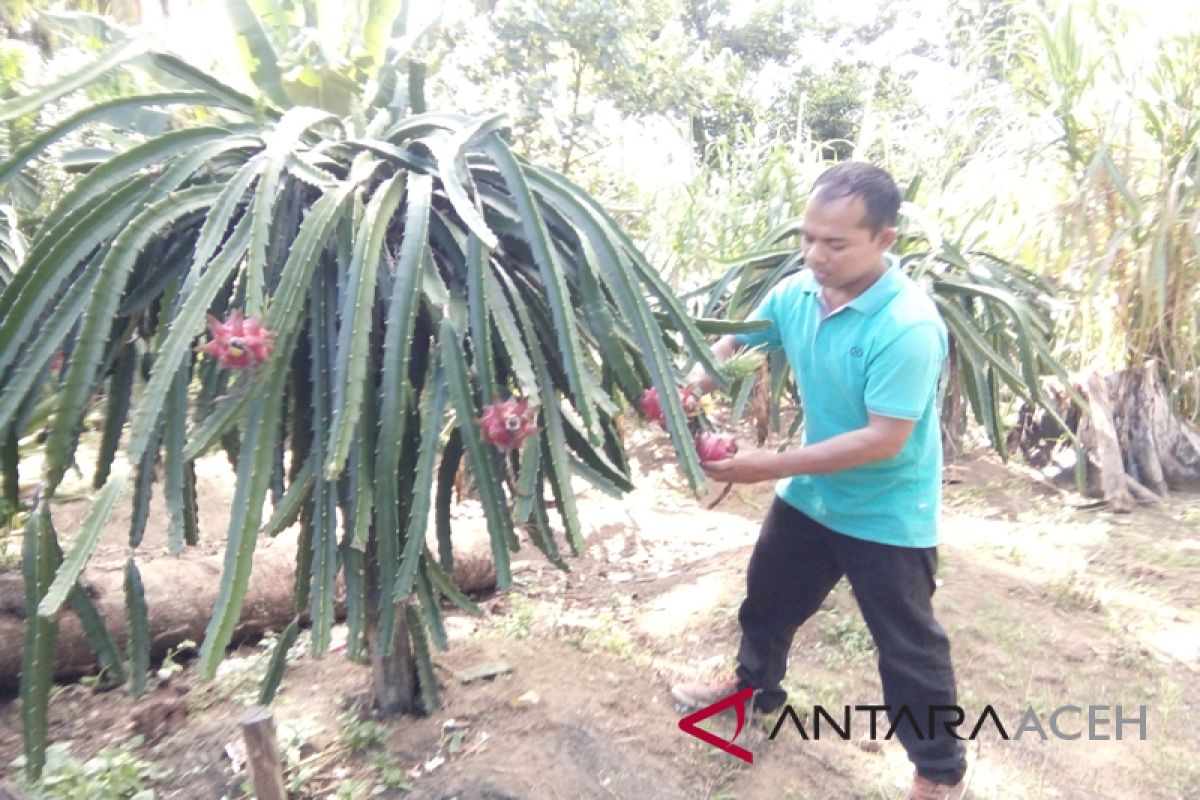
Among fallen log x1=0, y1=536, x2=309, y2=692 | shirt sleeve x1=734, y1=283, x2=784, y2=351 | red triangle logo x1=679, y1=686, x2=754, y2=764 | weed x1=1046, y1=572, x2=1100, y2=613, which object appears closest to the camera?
shirt sleeve x1=734, y1=283, x2=784, y2=351

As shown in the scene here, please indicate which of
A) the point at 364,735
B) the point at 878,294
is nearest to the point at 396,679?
the point at 364,735

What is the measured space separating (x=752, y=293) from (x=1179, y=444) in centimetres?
332

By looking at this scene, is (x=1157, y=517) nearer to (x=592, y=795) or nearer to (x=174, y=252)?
(x=592, y=795)

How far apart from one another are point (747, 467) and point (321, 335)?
966 millimetres

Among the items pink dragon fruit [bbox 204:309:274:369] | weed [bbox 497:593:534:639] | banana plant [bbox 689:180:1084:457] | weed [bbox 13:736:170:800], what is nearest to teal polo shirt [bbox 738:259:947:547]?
banana plant [bbox 689:180:1084:457]

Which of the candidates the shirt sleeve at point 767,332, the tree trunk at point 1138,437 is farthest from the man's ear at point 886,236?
the tree trunk at point 1138,437

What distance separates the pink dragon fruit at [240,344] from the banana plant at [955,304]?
1877mm

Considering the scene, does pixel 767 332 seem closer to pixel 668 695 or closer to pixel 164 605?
pixel 668 695

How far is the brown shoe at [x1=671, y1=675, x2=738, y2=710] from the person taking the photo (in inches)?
107

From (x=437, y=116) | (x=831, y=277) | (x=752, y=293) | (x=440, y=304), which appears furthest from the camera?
(x=752, y=293)

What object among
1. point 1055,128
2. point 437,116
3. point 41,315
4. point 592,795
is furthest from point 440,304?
point 1055,128

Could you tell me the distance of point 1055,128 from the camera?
482 cm

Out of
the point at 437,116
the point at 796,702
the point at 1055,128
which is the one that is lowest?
the point at 796,702

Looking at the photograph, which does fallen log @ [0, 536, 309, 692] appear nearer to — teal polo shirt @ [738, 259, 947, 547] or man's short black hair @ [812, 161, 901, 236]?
teal polo shirt @ [738, 259, 947, 547]
